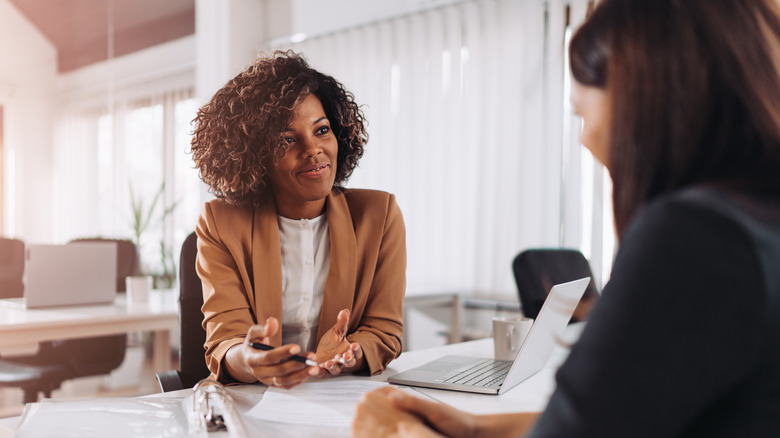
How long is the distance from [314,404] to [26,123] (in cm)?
582

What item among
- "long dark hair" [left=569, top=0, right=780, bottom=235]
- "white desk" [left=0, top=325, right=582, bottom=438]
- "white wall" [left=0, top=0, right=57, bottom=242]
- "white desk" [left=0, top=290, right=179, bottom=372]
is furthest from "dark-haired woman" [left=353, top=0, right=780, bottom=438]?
"white wall" [left=0, top=0, right=57, bottom=242]

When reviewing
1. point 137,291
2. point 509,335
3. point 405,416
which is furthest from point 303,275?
point 137,291

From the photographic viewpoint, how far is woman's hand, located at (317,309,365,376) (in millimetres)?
1153

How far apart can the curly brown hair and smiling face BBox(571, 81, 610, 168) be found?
867 mm

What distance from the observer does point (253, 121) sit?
1412 mm

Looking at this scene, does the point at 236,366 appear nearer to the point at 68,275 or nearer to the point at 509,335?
the point at 509,335

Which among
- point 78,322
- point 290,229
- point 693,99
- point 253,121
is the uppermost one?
point 253,121

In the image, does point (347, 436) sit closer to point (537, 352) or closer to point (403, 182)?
point (537, 352)

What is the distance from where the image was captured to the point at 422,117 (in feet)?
12.2

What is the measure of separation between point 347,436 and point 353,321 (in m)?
0.57

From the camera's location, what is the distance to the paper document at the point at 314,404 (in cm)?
89

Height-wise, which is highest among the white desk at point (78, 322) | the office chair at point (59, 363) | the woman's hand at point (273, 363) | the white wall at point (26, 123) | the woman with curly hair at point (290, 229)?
the white wall at point (26, 123)

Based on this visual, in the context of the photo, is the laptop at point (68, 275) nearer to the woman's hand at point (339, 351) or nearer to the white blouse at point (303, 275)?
the white blouse at point (303, 275)

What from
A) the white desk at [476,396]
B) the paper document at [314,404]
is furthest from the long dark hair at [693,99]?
the paper document at [314,404]
